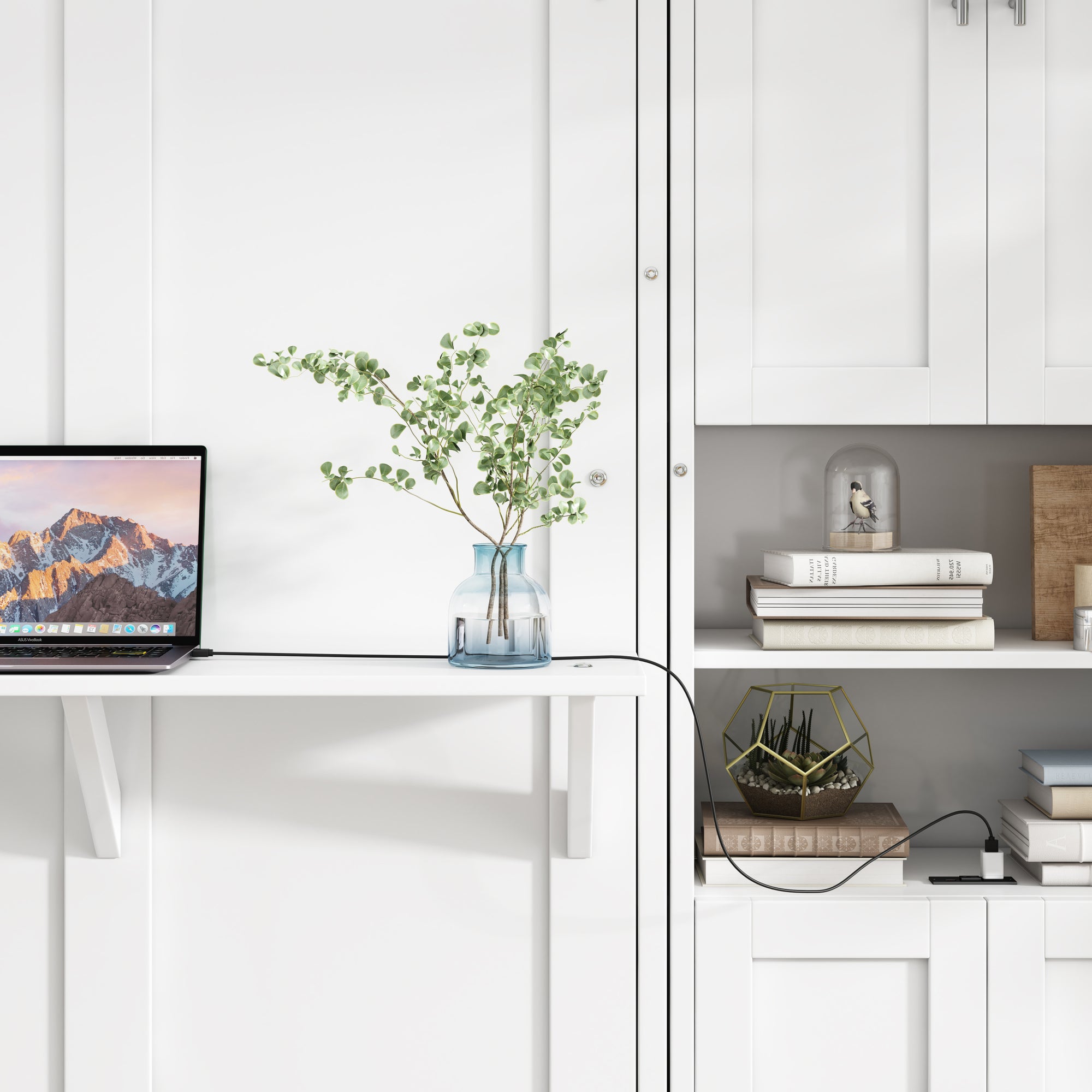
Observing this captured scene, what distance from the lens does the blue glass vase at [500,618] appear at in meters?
1.09

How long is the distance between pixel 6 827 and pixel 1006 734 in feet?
4.78

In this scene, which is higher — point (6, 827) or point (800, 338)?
point (800, 338)

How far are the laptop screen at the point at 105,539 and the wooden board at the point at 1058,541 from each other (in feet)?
3.82

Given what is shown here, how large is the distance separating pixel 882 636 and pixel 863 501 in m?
0.20

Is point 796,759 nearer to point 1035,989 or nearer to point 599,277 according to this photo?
point 1035,989

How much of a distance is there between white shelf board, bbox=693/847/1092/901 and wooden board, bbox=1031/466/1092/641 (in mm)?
338

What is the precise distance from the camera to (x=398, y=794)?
1228mm

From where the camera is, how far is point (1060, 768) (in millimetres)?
1254

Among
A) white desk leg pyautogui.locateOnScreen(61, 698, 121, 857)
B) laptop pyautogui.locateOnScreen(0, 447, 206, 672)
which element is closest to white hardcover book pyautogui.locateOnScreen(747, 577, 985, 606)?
laptop pyautogui.locateOnScreen(0, 447, 206, 672)

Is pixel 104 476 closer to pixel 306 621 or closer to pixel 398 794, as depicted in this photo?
pixel 306 621

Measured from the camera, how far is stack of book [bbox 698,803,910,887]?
4.04 feet

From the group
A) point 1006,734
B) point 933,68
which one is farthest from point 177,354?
point 1006,734

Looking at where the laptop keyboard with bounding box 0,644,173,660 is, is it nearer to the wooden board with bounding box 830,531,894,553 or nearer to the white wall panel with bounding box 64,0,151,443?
the white wall panel with bounding box 64,0,151,443

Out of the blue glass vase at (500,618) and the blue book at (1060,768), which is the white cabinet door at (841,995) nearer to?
the blue book at (1060,768)
